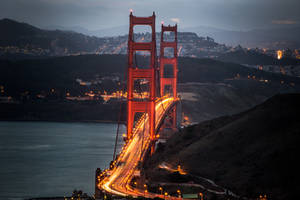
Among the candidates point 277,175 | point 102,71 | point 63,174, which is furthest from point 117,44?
point 277,175

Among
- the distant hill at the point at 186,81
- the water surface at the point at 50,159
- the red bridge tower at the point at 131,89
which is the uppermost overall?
the red bridge tower at the point at 131,89

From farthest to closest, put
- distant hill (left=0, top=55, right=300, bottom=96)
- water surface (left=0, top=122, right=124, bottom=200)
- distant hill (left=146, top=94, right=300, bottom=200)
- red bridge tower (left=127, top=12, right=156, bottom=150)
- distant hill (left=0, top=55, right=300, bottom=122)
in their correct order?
distant hill (left=0, top=55, right=300, bottom=96)
distant hill (left=0, top=55, right=300, bottom=122)
red bridge tower (left=127, top=12, right=156, bottom=150)
water surface (left=0, top=122, right=124, bottom=200)
distant hill (left=146, top=94, right=300, bottom=200)

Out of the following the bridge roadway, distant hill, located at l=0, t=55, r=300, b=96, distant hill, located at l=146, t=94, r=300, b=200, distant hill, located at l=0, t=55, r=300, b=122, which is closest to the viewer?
Result: the bridge roadway

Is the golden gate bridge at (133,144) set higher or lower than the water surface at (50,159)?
higher

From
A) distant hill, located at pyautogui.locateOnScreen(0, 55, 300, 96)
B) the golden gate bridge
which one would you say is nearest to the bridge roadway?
the golden gate bridge

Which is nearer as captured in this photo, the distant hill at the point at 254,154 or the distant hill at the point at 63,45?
the distant hill at the point at 254,154

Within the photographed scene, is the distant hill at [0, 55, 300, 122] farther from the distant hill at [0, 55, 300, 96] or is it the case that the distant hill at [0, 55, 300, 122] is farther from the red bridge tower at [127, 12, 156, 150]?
the red bridge tower at [127, 12, 156, 150]

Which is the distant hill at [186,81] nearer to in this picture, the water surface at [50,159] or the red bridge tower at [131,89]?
the water surface at [50,159]

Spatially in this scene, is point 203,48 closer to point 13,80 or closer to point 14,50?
point 14,50

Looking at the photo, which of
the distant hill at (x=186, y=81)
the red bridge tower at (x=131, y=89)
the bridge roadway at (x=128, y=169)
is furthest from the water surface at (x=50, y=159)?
the distant hill at (x=186, y=81)
